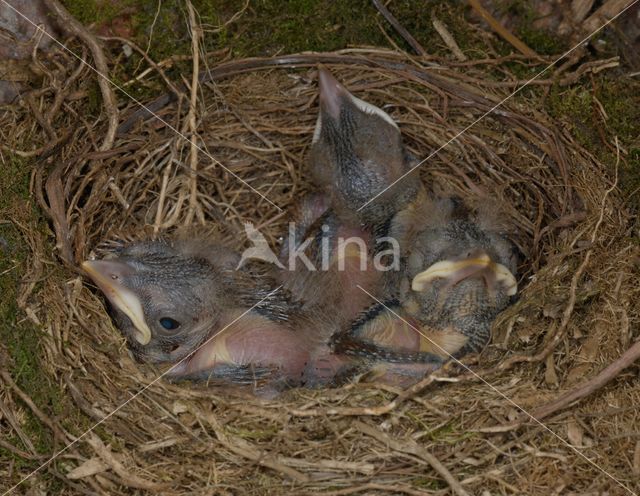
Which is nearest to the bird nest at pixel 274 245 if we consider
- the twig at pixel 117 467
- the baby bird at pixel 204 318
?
the twig at pixel 117 467

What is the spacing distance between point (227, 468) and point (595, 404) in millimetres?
779

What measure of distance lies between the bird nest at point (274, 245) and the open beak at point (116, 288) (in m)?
0.07

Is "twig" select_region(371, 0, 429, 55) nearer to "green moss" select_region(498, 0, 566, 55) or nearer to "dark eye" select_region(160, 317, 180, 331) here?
"green moss" select_region(498, 0, 566, 55)

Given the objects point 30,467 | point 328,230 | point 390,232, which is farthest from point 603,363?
point 30,467

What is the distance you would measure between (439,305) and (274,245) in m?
0.58

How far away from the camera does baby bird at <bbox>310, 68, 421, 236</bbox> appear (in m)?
2.19

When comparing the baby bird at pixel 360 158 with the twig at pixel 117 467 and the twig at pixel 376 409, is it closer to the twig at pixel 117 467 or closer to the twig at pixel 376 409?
the twig at pixel 376 409

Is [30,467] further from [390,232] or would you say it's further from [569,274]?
[569,274]

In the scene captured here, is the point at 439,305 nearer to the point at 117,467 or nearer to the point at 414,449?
the point at 414,449

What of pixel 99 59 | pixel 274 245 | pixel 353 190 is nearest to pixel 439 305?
pixel 353 190

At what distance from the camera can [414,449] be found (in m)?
1.62

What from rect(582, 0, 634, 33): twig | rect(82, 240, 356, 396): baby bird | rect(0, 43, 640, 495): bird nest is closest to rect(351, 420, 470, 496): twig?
rect(0, 43, 640, 495): bird nest

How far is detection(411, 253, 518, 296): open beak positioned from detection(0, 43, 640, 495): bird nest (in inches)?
3.0

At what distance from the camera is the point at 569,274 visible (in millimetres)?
1954
